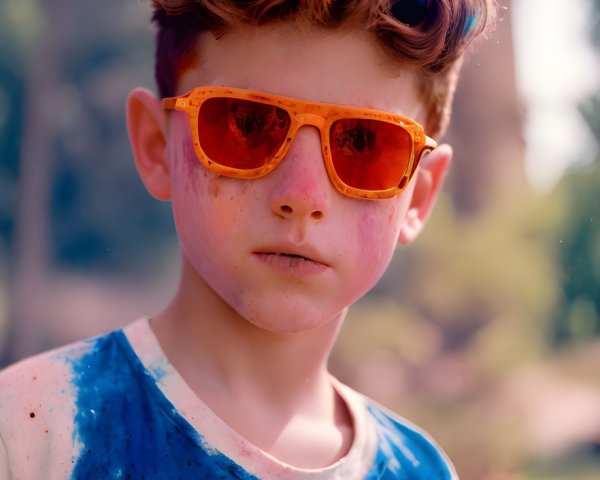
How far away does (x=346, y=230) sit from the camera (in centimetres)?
173

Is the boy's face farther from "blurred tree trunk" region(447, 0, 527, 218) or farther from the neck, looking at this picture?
"blurred tree trunk" region(447, 0, 527, 218)

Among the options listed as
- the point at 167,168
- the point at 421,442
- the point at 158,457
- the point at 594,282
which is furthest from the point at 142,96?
the point at 594,282

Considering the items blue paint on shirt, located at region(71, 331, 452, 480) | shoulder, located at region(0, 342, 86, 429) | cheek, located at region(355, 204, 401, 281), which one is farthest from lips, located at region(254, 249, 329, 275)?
shoulder, located at region(0, 342, 86, 429)

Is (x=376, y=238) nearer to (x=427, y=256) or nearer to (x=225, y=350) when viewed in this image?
(x=225, y=350)

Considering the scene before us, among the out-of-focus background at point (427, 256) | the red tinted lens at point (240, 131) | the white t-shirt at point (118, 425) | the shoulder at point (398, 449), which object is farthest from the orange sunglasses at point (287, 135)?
the out-of-focus background at point (427, 256)

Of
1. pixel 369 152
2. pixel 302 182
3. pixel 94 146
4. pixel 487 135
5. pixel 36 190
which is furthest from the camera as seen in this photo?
pixel 487 135

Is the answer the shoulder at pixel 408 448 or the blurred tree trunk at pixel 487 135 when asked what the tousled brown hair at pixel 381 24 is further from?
the blurred tree trunk at pixel 487 135

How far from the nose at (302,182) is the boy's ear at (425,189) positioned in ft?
1.37

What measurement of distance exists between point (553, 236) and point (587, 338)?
0.96m

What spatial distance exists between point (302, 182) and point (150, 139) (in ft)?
1.64

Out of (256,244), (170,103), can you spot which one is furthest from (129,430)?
(170,103)

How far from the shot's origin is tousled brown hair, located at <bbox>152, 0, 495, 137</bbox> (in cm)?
171

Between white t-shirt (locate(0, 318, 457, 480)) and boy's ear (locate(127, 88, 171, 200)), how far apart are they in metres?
0.33

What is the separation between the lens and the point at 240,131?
170cm
